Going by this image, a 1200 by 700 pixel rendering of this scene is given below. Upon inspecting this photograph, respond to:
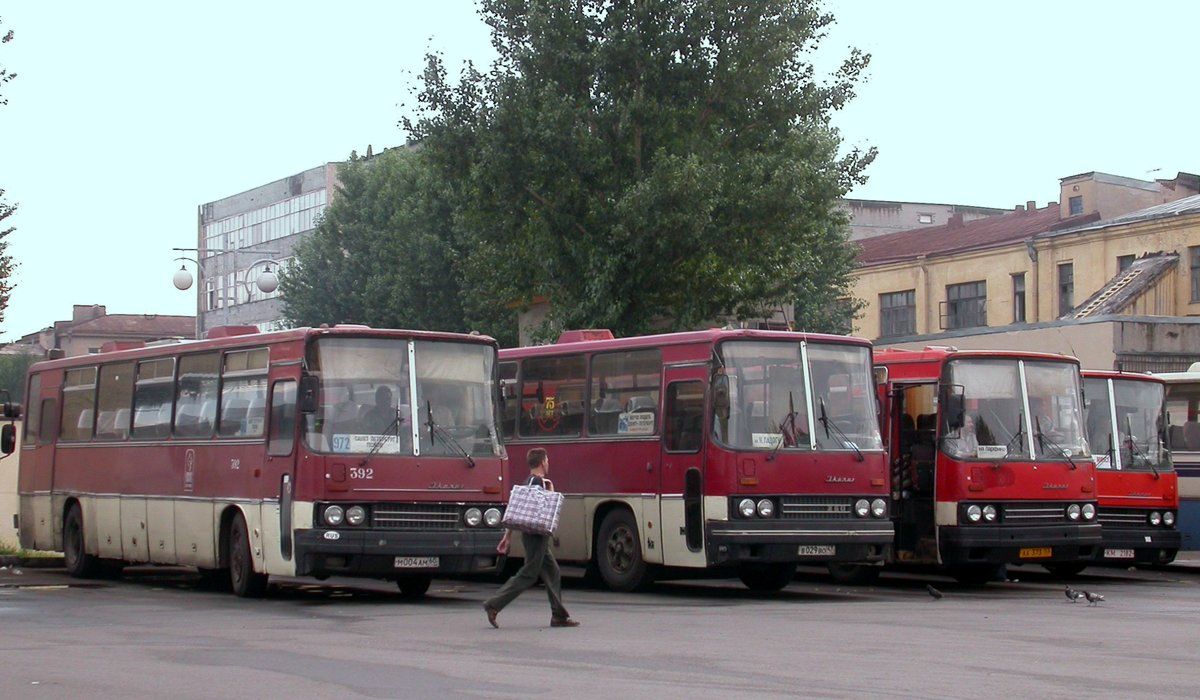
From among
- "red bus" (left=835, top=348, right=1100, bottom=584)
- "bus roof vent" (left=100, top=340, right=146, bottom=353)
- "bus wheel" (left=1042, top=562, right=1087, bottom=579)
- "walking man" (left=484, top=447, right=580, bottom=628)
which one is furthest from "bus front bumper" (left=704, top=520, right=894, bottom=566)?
"bus roof vent" (left=100, top=340, right=146, bottom=353)

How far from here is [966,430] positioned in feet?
70.2

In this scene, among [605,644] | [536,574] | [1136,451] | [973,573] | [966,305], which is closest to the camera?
[605,644]

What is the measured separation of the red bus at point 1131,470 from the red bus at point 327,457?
9.01 m

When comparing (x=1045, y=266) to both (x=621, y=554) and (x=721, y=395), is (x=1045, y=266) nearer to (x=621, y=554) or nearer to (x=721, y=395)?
(x=621, y=554)

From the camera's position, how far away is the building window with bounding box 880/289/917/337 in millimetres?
66688

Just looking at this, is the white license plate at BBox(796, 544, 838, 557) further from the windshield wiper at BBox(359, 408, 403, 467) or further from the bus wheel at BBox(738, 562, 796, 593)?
the windshield wiper at BBox(359, 408, 403, 467)

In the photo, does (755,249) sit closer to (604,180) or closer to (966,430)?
(604,180)

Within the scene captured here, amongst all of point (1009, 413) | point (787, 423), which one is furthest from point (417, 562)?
point (1009, 413)

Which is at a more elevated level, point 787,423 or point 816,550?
point 787,423

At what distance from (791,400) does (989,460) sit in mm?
3134

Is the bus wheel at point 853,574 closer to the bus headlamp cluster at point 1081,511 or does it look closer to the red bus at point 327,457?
the bus headlamp cluster at point 1081,511

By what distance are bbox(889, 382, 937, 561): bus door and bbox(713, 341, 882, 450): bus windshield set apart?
197 centimetres

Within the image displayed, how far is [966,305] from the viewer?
64.9m

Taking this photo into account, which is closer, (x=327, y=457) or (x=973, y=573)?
(x=327, y=457)
